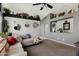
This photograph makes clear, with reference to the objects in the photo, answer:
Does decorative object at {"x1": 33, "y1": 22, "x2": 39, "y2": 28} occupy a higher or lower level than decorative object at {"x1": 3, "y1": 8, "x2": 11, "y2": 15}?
lower

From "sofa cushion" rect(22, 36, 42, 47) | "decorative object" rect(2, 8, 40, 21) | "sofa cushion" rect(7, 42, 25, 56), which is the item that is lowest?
"sofa cushion" rect(7, 42, 25, 56)

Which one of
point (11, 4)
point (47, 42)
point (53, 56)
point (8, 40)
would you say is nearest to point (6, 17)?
point (11, 4)

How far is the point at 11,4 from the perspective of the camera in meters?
2.09

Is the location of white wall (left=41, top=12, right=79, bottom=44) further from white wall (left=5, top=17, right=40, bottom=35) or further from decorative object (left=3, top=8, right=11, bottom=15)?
decorative object (left=3, top=8, right=11, bottom=15)

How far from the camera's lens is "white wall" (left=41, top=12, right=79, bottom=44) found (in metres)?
2.03

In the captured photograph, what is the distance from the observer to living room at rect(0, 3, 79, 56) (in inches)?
80.1

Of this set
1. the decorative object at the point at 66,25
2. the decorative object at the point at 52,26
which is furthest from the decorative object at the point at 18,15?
the decorative object at the point at 66,25

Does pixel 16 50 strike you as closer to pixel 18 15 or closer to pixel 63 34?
pixel 18 15

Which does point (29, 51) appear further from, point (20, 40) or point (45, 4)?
point (45, 4)

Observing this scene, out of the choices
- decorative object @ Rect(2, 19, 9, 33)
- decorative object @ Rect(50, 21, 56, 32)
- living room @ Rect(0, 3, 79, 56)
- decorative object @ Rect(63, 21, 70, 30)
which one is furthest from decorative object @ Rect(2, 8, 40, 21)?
decorative object @ Rect(63, 21, 70, 30)

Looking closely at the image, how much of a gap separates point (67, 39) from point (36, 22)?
54cm

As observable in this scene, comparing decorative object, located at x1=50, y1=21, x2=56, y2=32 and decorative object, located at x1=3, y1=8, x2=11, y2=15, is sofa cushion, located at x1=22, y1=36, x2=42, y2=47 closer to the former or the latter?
decorative object, located at x1=50, y1=21, x2=56, y2=32

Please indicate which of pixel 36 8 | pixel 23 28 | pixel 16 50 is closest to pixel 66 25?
pixel 36 8

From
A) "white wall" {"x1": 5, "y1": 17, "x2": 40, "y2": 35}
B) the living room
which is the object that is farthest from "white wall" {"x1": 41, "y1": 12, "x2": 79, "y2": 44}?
"white wall" {"x1": 5, "y1": 17, "x2": 40, "y2": 35}
